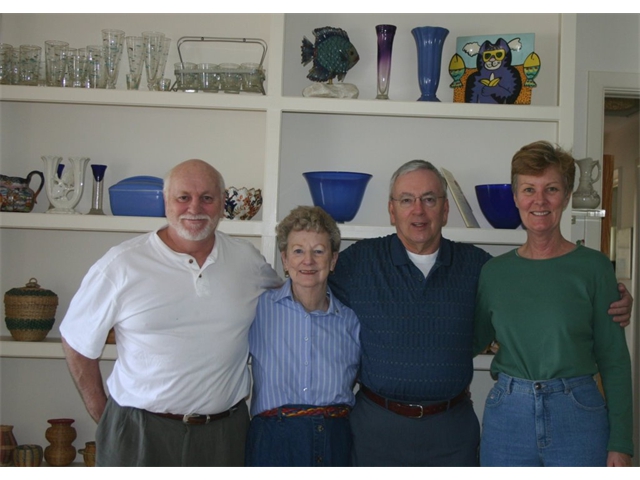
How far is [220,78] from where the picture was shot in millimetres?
2791

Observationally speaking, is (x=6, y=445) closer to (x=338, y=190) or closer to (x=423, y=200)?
(x=338, y=190)

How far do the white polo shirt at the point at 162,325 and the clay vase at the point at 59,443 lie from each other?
929 mm

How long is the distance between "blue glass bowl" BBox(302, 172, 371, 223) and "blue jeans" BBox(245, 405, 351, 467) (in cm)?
→ 92

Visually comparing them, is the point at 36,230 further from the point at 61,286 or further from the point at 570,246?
the point at 570,246

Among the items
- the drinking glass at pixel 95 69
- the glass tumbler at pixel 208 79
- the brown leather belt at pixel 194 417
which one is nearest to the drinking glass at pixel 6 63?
the drinking glass at pixel 95 69

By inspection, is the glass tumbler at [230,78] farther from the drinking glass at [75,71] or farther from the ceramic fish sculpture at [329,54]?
the drinking glass at [75,71]

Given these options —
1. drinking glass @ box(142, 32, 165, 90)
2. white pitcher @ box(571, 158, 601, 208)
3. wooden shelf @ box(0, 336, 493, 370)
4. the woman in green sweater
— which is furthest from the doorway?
drinking glass @ box(142, 32, 165, 90)

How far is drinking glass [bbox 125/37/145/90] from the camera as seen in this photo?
2.80 metres

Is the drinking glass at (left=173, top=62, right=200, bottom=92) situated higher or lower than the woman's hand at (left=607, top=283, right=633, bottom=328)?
higher

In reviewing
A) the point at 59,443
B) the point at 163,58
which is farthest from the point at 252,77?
the point at 59,443

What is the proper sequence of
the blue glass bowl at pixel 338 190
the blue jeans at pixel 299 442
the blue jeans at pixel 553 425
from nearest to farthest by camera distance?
1. the blue jeans at pixel 553 425
2. the blue jeans at pixel 299 442
3. the blue glass bowl at pixel 338 190

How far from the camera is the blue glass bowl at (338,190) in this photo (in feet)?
8.89

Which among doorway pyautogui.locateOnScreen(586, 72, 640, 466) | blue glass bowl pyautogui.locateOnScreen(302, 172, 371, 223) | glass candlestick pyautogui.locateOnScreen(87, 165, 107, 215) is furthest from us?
doorway pyautogui.locateOnScreen(586, 72, 640, 466)

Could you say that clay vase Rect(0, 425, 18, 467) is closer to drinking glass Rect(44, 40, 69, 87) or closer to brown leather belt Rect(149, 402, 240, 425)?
brown leather belt Rect(149, 402, 240, 425)
